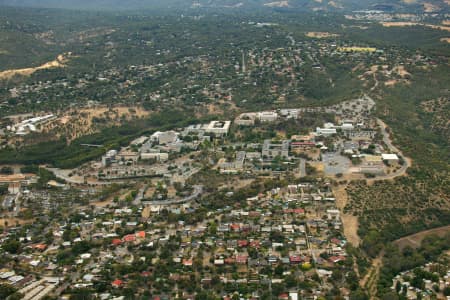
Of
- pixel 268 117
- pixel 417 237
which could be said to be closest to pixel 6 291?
pixel 417 237

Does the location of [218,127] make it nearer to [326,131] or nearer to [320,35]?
[326,131]

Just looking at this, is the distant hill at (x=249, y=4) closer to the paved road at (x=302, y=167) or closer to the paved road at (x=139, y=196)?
the paved road at (x=302, y=167)

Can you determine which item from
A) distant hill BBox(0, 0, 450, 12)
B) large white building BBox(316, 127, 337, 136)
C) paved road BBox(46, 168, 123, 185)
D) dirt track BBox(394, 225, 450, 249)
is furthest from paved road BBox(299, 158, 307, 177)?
distant hill BBox(0, 0, 450, 12)

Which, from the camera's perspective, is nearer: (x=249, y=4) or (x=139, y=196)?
(x=139, y=196)

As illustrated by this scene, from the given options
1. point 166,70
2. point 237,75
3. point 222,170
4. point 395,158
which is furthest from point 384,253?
point 166,70

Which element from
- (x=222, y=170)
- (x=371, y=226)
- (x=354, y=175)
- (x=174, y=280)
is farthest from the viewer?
(x=222, y=170)

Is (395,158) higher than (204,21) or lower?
lower

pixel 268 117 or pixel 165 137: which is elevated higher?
pixel 268 117

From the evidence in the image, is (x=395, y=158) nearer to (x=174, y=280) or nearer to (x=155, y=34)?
(x=174, y=280)

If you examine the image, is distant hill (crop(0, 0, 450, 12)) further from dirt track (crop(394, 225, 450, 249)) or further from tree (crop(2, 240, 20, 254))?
tree (crop(2, 240, 20, 254))
